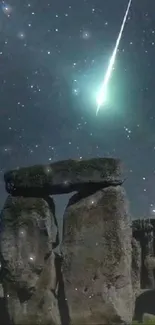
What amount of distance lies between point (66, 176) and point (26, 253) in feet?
7.40

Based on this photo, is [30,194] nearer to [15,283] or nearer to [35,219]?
[35,219]

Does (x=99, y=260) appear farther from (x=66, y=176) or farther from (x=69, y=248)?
(x=66, y=176)

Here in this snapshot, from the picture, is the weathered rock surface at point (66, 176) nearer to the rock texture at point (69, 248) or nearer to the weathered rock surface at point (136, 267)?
the rock texture at point (69, 248)

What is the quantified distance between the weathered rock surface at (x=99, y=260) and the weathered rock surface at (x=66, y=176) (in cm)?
37

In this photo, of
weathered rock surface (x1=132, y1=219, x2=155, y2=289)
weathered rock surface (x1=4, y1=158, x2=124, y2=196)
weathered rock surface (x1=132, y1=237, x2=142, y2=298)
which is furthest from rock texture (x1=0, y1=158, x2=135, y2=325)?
weathered rock surface (x1=132, y1=219, x2=155, y2=289)

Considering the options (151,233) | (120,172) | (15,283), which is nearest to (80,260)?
(15,283)

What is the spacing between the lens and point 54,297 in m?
11.6

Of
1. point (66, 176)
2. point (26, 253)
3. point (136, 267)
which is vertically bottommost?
point (136, 267)

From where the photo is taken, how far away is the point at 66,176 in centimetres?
1193

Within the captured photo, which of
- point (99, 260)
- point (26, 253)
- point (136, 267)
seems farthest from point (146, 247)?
point (26, 253)

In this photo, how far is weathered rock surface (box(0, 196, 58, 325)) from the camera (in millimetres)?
11492

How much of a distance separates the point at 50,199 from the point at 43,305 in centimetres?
279

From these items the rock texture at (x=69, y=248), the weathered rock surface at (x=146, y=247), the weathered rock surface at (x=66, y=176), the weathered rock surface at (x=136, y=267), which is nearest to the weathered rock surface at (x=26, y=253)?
the rock texture at (x=69, y=248)

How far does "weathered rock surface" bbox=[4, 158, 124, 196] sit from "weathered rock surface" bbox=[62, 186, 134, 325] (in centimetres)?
37
